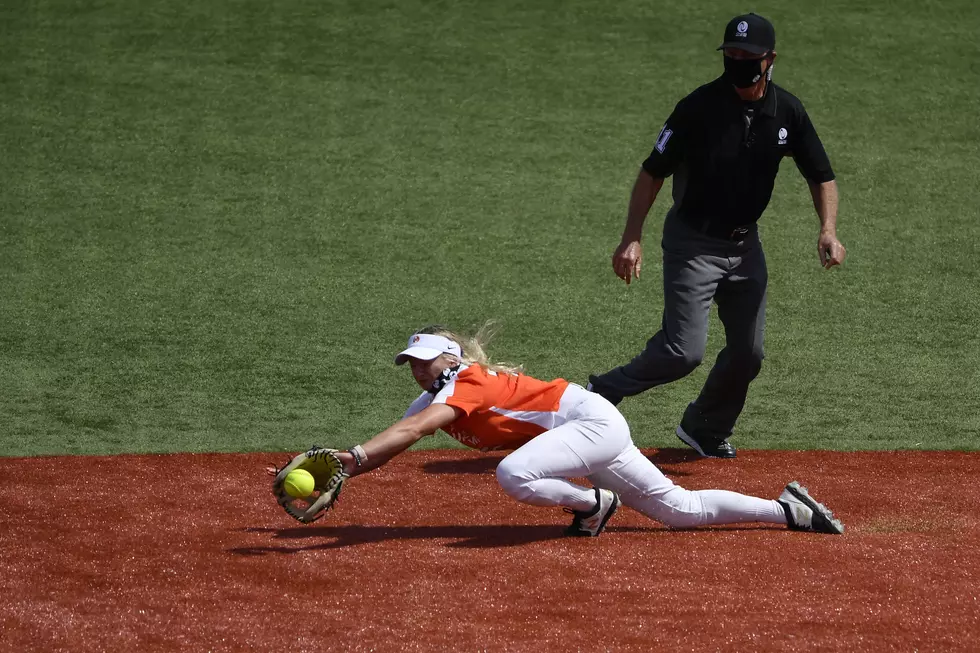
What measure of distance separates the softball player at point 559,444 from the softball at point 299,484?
486mm

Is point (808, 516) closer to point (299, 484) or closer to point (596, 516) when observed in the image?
point (596, 516)

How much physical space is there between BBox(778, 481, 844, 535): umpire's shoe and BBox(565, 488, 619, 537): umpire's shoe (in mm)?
690

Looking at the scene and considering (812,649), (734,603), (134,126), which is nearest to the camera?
(812,649)

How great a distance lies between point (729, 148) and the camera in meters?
5.92

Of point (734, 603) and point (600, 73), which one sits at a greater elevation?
point (600, 73)

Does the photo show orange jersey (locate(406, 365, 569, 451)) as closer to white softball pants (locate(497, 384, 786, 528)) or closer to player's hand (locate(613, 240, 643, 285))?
white softball pants (locate(497, 384, 786, 528))

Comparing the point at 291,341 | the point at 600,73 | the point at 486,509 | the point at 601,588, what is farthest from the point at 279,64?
the point at 601,588

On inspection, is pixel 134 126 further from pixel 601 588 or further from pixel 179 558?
pixel 601 588

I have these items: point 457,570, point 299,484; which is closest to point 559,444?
point 457,570

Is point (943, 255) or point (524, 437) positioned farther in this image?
point (943, 255)

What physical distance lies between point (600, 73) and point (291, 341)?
487 cm

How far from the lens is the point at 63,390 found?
7.68m

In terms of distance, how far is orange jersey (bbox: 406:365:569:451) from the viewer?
4.93 meters

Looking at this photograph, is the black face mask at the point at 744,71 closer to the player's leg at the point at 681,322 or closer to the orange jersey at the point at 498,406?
the player's leg at the point at 681,322
